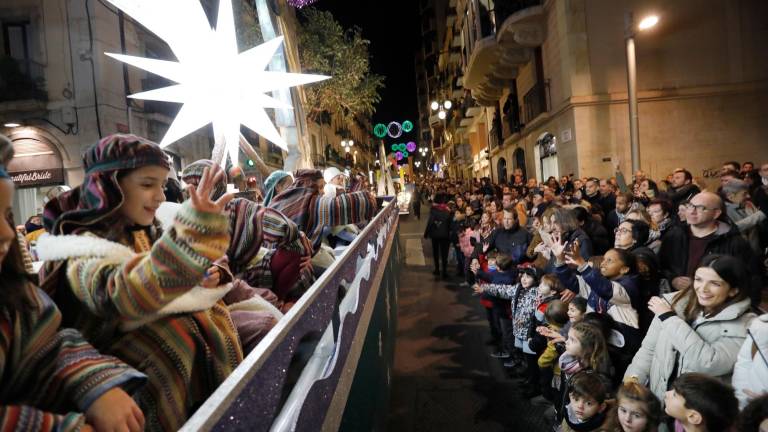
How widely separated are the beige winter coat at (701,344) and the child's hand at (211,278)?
99.5 inches

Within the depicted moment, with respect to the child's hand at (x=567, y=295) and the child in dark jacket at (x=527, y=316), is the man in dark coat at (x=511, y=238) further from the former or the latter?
the child's hand at (x=567, y=295)

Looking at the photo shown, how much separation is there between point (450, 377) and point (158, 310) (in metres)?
4.57

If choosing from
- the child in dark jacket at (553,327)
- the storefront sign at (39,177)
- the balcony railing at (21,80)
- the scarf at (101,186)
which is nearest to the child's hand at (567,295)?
the child in dark jacket at (553,327)

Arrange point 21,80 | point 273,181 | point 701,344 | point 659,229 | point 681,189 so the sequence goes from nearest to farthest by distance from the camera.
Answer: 1. point 701,344
2. point 273,181
3. point 659,229
4. point 681,189
5. point 21,80

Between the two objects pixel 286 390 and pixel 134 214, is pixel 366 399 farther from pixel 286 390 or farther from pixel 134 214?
pixel 134 214

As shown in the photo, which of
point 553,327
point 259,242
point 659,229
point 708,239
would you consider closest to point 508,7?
point 659,229

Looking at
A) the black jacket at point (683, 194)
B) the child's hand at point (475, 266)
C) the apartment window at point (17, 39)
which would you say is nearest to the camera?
the black jacket at point (683, 194)

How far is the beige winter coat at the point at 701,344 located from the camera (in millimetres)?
2525

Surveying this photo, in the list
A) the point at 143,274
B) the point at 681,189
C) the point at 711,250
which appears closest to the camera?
the point at 143,274

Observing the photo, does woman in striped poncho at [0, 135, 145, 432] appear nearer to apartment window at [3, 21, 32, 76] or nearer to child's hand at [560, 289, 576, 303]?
child's hand at [560, 289, 576, 303]

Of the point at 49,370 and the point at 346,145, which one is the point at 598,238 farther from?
the point at 346,145

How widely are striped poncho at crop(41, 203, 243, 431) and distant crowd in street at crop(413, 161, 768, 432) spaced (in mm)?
2169

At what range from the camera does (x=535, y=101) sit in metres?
16.1

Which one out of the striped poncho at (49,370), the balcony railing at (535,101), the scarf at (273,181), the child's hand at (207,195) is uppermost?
the balcony railing at (535,101)
